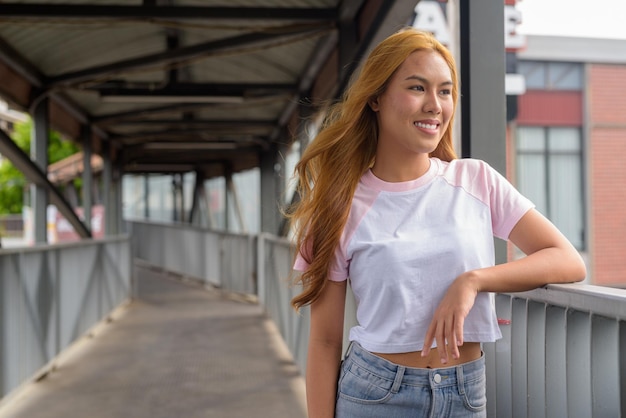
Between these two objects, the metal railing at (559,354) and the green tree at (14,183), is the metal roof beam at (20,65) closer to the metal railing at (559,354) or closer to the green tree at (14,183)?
the metal railing at (559,354)

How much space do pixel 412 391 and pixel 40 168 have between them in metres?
6.58

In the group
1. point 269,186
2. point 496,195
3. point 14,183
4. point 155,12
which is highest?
point 14,183

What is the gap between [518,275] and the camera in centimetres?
148

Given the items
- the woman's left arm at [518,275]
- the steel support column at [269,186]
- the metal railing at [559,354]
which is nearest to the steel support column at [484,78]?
the metal railing at [559,354]

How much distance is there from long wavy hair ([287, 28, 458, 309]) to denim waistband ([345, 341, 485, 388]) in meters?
0.20

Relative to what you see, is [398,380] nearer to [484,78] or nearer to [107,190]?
[484,78]

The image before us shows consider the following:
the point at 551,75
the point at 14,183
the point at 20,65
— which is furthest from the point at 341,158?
the point at 14,183

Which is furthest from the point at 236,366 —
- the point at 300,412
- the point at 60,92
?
the point at 60,92

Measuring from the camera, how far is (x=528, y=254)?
1.55 m

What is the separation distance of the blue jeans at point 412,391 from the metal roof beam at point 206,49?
4.22m

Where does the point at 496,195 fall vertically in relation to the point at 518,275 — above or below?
above

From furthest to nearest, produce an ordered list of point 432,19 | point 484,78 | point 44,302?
point 432,19, point 44,302, point 484,78

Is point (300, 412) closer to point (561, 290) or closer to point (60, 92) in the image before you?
point (561, 290)

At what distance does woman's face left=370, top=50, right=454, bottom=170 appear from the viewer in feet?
5.07
